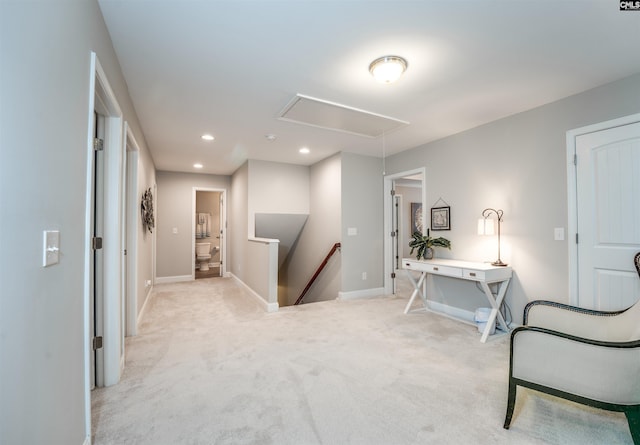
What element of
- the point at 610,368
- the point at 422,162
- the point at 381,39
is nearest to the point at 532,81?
the point at 381,39

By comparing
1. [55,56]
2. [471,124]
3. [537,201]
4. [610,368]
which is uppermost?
[471,124]

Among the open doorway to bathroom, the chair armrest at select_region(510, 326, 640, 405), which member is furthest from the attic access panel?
the open doorway to bathroom

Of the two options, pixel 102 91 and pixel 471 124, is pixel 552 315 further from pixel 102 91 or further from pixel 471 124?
pixel 102 91

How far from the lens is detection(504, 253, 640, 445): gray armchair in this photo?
141cm

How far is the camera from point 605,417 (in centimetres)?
176

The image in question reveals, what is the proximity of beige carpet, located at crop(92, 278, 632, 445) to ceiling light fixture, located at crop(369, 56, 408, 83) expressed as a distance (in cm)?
227

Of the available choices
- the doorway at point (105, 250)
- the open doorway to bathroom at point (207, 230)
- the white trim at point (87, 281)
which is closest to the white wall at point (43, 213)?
the white trim at point (87, 281)

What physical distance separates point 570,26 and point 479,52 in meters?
0.49

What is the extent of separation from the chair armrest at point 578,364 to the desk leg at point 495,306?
4.27 feet

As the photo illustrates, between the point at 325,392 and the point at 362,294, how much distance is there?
2.81 metres

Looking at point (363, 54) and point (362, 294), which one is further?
point (362, 294)

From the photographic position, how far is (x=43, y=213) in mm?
1036

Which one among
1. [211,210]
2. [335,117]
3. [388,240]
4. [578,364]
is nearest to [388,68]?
[335,117]

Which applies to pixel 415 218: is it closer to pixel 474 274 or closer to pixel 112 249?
pixel 474 274
